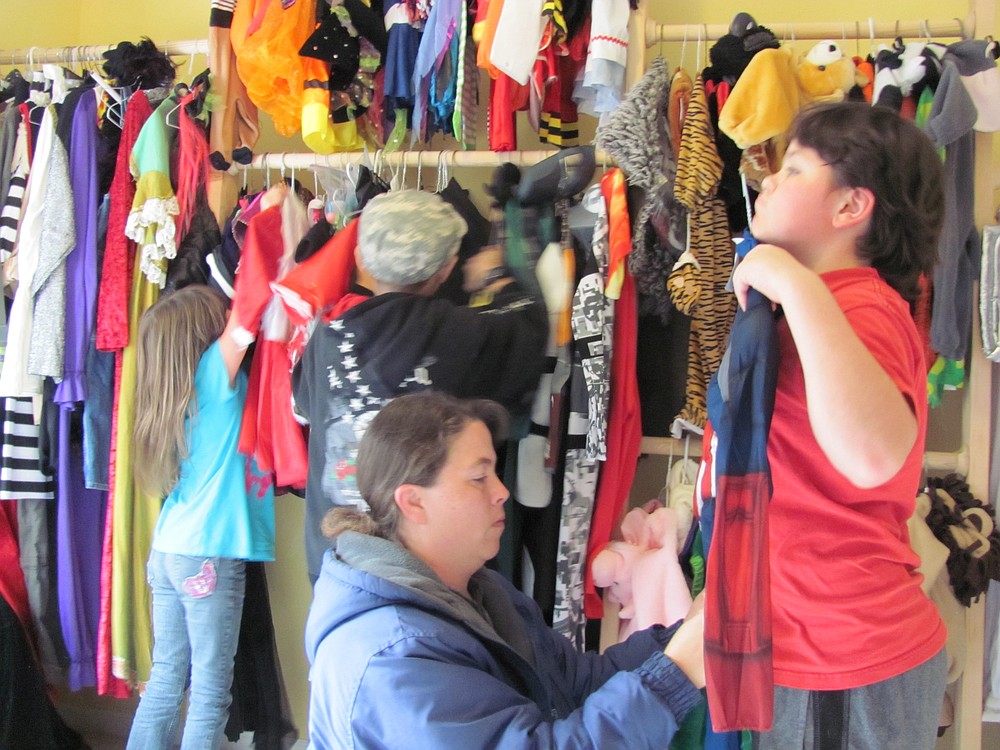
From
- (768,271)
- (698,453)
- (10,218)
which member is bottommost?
(698,453)

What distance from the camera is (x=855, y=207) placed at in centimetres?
110

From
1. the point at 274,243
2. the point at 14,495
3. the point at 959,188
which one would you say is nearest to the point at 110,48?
the point at 274,243

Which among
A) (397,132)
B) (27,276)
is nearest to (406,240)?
(397,132)

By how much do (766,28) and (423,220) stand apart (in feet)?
3.35

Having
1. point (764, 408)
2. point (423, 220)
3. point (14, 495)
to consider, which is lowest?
point (14, 495)

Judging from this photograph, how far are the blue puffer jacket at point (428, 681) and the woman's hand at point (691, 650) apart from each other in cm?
1

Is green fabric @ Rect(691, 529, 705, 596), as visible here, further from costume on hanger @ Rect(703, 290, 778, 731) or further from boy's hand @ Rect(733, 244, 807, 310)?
boy's hand @ Rect(733, 244, 807, 310)

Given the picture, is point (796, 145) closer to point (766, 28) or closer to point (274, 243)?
point (766, 28)

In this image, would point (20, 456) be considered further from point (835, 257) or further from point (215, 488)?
point (835, 257)

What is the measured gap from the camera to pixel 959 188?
2064mm

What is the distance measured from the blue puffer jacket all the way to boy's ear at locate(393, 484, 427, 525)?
7cm

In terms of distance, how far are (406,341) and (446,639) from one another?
76 centimetres

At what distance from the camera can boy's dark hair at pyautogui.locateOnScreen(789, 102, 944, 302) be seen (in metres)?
1.09

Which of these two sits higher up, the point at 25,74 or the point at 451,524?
the point at 25,74
